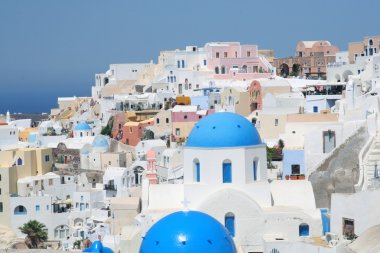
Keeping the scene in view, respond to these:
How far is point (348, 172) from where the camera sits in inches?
1053

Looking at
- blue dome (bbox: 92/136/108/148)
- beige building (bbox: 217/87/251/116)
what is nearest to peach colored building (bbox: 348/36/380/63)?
beige building (bbox: 217/87/251/116)

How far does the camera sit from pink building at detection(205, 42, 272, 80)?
54.3 metres

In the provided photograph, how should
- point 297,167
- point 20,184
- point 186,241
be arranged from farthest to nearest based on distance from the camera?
point 20,184 < point 297,167 < point 186,241

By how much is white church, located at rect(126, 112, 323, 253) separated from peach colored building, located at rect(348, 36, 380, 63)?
100 ft

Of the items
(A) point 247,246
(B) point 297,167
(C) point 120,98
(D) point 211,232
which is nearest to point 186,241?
(D) point 211,232

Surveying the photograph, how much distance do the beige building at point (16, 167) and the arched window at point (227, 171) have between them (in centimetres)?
1648

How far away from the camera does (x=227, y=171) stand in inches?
912

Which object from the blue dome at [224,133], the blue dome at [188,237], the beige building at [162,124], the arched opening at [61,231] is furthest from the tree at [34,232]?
the blue dome at [188,237]

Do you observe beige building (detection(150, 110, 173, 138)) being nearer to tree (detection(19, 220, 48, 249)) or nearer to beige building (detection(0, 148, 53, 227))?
beige building (detection(0, 148, 53, 227))

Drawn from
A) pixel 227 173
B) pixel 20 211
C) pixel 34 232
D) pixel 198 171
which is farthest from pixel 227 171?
pixel 20 211

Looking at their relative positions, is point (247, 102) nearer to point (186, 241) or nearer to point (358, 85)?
point (358, 85)

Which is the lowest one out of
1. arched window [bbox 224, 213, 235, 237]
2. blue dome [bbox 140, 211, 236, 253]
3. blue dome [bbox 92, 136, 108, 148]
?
arched window [bbox 224, 213, 235, 237]

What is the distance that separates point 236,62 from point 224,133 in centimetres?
3373

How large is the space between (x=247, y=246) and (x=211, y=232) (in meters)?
5.90
